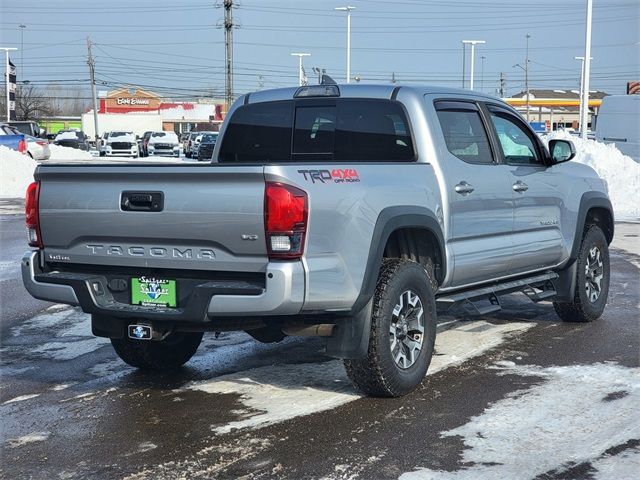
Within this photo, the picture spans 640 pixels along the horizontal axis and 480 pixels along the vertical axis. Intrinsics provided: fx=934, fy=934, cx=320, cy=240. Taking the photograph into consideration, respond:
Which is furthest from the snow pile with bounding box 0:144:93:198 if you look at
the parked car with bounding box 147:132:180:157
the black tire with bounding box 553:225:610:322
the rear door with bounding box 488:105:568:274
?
the parked car with bounding box 147:132:180:157

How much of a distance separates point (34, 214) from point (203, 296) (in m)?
1.43

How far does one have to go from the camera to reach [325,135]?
703 cm

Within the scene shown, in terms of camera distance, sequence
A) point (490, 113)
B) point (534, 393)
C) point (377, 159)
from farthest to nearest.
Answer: point (490, 113)
point (377, 159)
point (534, 393)

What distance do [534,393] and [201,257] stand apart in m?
2.40

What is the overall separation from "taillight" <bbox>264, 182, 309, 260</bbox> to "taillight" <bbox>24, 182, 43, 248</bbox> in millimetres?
1725

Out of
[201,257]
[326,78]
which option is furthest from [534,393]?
[326,78]

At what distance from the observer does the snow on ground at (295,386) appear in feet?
18.6

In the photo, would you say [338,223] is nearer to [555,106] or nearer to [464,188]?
[464,188]

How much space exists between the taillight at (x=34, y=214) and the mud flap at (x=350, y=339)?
201 cm

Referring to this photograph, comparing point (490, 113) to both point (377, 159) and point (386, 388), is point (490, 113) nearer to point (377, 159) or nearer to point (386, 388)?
point (377, 159)

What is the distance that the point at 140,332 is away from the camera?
570cm

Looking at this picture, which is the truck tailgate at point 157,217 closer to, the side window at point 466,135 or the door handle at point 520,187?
the side window at point 466,135

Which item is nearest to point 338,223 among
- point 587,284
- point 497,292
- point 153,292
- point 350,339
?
point 350,339

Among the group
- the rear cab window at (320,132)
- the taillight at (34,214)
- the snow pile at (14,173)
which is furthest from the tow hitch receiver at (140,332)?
the snow pile at (14,173)
